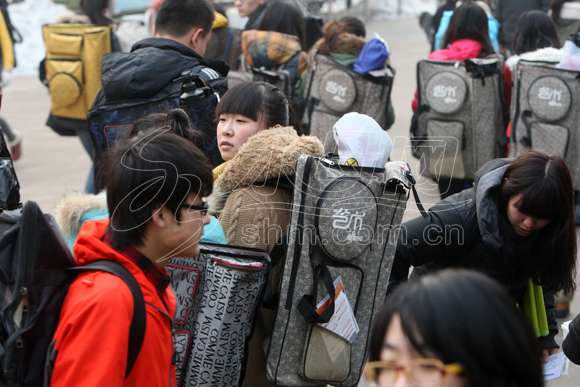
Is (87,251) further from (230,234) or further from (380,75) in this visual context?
(380,75)

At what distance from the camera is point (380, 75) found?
4.41m

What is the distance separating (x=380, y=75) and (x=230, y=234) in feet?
9.04

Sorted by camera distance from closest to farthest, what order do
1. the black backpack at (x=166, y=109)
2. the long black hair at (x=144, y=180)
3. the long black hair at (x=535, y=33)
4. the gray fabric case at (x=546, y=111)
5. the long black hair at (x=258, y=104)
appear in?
the long black hair at (x=144, y=180) → the long black hair at (x=258, y=104) → the black backpack at (x=166, y=109) → the gray fabric case at (x=546, y=111) → the long black hair at (x=535, y=33)

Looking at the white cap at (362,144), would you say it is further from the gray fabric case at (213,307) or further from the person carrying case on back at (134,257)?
→ the person carrying case on back at (134,257)

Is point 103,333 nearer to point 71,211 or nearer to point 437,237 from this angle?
point 71,211

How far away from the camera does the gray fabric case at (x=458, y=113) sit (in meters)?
4.41

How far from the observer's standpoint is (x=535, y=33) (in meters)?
4.91

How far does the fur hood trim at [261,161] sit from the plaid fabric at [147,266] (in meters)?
0.63

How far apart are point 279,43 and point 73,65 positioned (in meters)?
1.62

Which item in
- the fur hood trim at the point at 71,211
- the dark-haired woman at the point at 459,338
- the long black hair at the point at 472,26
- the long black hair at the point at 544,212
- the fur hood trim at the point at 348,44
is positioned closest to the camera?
the dark-haired woman at the point at 459,338

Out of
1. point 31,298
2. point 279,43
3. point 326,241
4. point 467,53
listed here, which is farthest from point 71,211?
point 467,53

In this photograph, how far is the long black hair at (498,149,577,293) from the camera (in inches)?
84.1

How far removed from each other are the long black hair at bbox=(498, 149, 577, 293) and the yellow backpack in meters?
3.29

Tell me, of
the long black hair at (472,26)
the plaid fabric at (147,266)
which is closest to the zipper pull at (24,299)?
the plaid fabric at (147,266)
